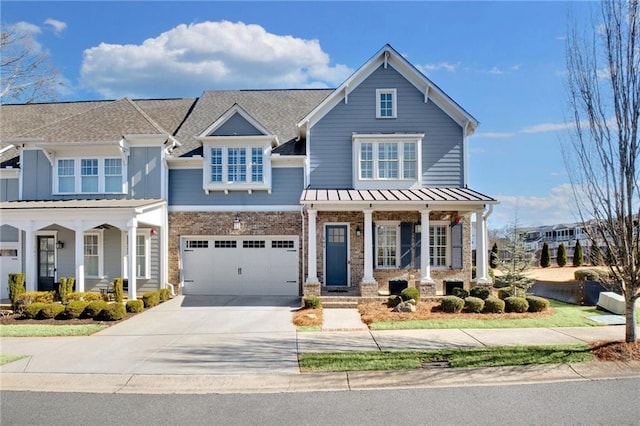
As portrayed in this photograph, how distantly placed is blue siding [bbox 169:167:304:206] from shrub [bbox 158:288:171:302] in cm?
354

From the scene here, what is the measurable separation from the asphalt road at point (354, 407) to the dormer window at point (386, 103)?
12481 mm

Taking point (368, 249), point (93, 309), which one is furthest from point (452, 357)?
point (93, 309)

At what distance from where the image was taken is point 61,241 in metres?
17.2

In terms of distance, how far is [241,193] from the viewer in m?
17.2

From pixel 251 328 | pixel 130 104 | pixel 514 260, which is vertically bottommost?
pixel 251 328

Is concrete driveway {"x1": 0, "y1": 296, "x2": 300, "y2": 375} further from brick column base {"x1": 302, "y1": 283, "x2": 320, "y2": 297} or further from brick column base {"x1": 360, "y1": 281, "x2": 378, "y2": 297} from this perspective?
brick column base {"x1": 360, "y1": 281, "x2": 378, "y2": 297}

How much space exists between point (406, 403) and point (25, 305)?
1297cm

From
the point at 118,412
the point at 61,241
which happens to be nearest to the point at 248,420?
the point at 118,412

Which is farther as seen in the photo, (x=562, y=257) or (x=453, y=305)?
(x=562, y=257)

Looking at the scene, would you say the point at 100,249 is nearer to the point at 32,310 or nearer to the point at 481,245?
the point at 32,310

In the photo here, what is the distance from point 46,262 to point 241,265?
8138 millimetres

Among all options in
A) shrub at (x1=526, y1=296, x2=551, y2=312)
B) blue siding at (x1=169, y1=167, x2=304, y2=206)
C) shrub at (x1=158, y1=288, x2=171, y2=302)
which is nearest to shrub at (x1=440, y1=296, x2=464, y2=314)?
shrub at (x1=526, y1=296, x2=551, y2=312)

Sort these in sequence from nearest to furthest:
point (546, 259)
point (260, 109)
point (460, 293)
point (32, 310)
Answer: point (32, 310), point (460, 293), point (260, 109), point (546, 259)

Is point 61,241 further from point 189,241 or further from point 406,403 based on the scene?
point 406,403
